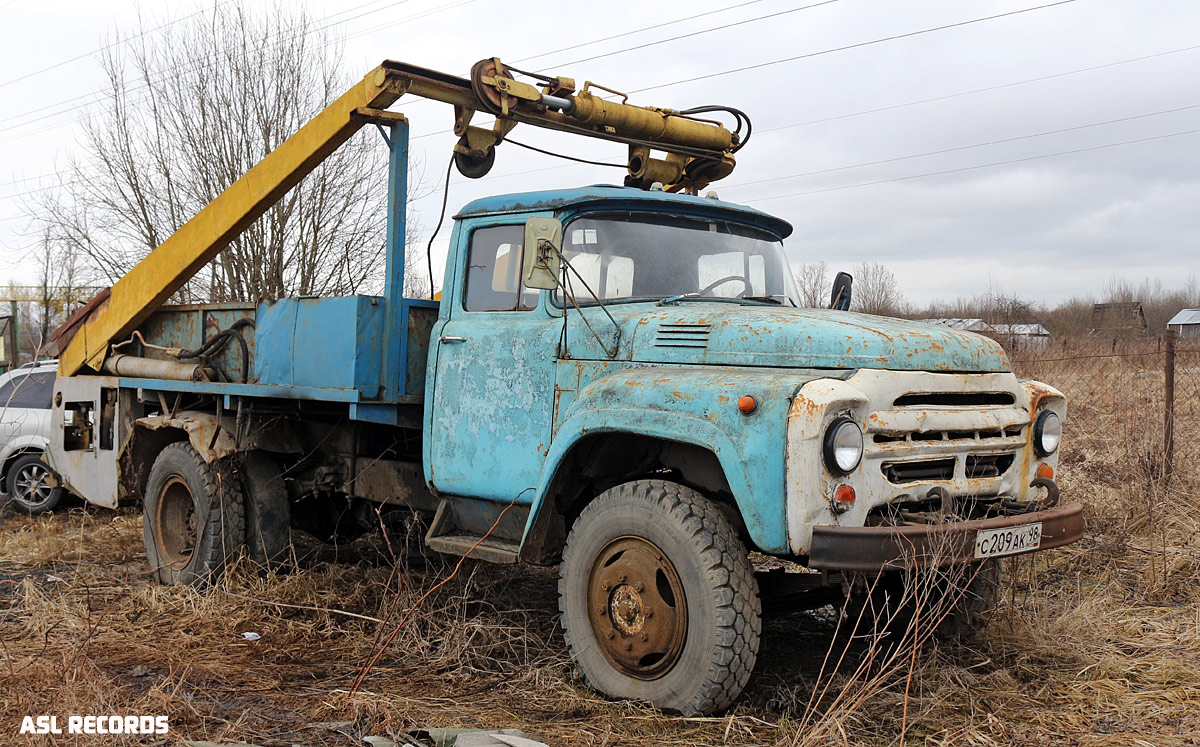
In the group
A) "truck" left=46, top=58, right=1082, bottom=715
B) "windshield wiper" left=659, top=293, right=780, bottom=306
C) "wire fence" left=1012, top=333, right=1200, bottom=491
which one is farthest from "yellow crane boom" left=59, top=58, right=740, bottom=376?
"wire fence" left=1012, top=333, right=1200, bottom=491

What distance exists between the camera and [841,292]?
580cm

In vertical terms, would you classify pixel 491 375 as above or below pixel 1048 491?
above

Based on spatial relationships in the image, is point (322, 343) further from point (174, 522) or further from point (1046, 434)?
point (1046, 434)

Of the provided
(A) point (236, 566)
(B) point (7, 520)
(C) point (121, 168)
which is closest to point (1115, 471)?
(A) point (236, 566)

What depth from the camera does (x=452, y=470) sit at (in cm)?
506

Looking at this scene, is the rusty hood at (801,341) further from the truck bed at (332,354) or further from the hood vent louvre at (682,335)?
the truck bed at (332,354)

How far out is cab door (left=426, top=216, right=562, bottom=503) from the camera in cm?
471

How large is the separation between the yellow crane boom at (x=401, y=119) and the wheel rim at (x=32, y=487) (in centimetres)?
274

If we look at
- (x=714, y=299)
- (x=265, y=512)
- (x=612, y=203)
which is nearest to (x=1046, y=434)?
(x=714, y=299)

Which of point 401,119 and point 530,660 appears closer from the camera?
point 530,660

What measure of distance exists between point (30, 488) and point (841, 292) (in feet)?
26.6

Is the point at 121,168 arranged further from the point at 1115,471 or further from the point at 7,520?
the point at 1115,471

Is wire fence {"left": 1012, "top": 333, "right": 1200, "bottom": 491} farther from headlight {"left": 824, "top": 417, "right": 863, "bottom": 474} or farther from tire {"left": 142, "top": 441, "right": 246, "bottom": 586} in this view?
tire {"left": 142, "top": 441, "right": 246, "bottom": 586}

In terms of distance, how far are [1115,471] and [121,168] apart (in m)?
16.6
